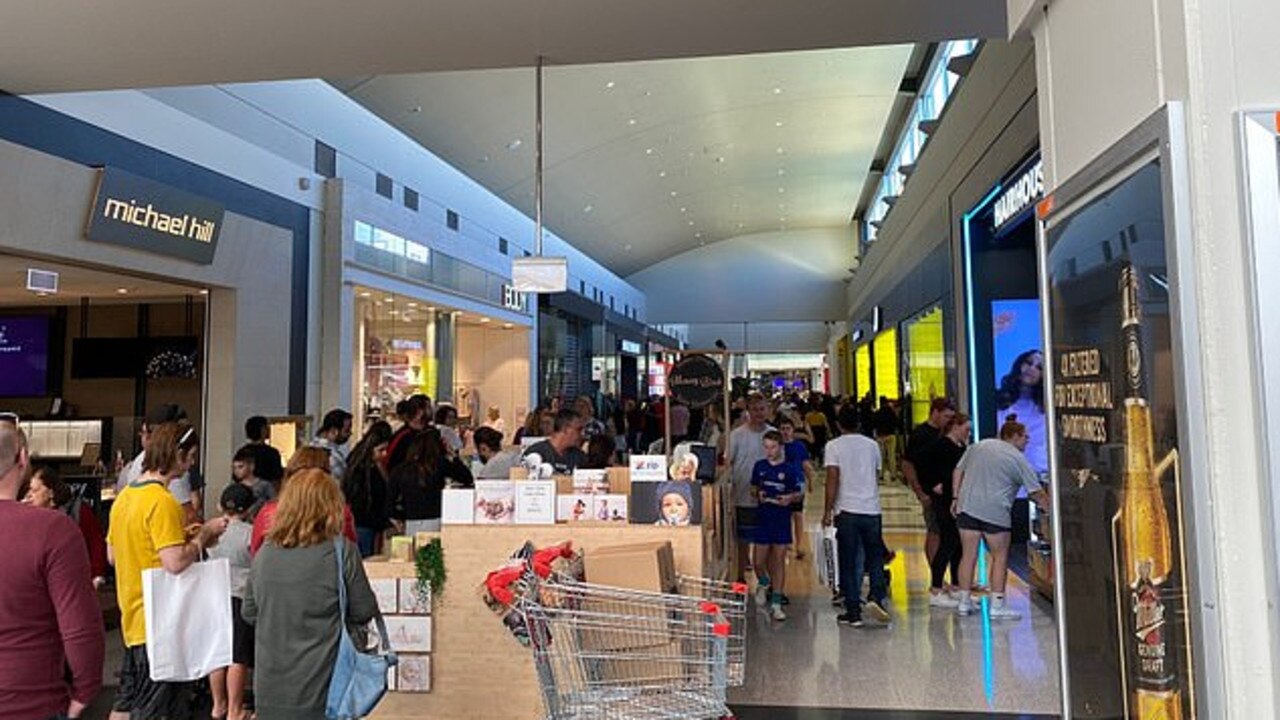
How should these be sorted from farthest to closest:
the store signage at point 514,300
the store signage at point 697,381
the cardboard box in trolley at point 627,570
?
1. the store signage at point 514,300
2. the store signage at point 697,381
3. the cardboard box in trolley at point 627,570

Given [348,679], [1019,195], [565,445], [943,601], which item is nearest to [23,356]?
[565,445]

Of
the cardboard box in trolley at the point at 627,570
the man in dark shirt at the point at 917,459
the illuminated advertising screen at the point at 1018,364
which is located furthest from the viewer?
the illuminated advertising screen at the point at 1018,364

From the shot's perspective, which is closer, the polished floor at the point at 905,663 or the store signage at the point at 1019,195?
the polished floor at the point at 905,663

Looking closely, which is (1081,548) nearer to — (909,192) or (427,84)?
(427,84)

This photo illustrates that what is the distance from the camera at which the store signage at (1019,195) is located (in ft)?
22.3

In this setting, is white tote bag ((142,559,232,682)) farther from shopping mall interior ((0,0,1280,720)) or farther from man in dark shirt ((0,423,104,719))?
man in dark shirt ((0,423,104,719))

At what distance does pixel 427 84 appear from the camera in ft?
39.8

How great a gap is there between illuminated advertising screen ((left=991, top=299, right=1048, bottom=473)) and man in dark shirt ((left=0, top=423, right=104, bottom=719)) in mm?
8153

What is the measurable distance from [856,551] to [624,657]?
3.58 m

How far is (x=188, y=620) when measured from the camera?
3482mm

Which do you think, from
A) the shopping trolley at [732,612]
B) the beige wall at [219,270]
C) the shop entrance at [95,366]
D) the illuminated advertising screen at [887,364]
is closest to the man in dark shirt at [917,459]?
the shopping trolley at [732,612]

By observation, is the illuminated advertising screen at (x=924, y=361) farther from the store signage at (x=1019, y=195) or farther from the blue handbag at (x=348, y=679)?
the blue handbag at (x=348, y=679)

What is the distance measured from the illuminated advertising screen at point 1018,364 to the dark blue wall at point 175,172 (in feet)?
25.9

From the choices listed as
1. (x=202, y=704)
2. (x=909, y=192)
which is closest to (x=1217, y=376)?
(x=202, y=704)
